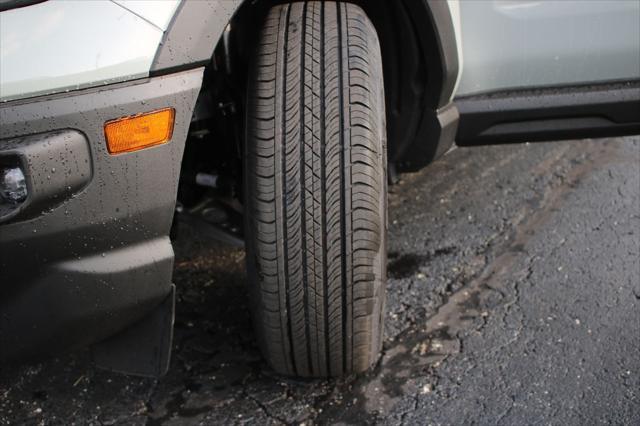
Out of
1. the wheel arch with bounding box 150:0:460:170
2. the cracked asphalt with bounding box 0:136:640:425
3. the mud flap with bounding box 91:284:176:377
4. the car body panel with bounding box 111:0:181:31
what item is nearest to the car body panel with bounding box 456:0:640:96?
the wheel arch with bounding box 150:0:460:170

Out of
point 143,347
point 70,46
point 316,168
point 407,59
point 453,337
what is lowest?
point 453,337

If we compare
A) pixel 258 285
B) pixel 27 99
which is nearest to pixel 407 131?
pixel 258 285

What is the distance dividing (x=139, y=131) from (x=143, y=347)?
62 cm

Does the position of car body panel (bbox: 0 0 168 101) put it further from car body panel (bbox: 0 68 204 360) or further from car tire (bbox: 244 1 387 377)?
car tire (bbox: 244 1 387 377)

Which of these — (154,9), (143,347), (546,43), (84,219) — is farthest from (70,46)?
(546,43)

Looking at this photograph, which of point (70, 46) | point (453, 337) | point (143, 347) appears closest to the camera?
point (70, 46)

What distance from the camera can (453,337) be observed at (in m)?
2.44

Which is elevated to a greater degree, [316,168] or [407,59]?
[407,59]

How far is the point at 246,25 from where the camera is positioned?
7.21 ft

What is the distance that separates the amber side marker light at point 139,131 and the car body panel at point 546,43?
967 millimetres

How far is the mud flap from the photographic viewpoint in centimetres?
197

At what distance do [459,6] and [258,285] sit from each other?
0.91m

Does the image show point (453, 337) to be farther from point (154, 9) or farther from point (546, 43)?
point (154, 9)

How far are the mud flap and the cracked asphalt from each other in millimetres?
206
